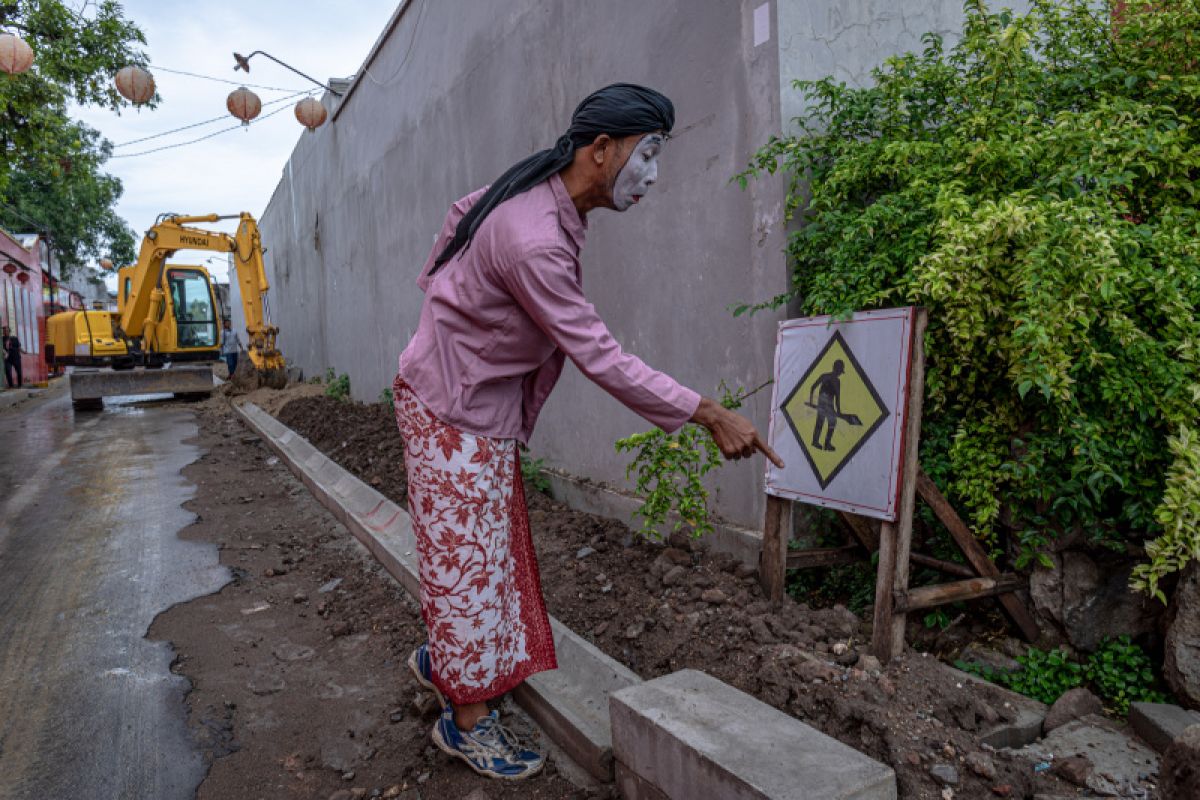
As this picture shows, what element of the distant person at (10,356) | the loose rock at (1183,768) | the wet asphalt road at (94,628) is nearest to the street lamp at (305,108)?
the wet asphalt road at (94,628)

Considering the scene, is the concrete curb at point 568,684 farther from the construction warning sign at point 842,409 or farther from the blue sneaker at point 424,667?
the construction warning sign at point 842,409

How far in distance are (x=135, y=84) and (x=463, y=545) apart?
9988mm

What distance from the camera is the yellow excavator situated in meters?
15.5

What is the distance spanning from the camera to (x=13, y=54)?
319 inches

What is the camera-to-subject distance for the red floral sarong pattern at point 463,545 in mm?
2402

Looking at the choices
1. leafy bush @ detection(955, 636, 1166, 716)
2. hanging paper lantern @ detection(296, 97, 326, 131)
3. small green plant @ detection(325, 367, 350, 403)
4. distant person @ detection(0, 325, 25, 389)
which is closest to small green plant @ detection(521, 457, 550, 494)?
leafy bush @ detection(955, 636, 1166, 716)

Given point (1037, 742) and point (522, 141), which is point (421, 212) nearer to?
point (522, 141)

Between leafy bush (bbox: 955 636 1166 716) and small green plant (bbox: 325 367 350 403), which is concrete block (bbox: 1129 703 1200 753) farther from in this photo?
small green plant (bbox: 325 367 350 403)


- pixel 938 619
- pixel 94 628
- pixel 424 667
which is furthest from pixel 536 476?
pixel 938 619

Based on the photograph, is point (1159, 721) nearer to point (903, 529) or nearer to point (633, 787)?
point (903, 529)

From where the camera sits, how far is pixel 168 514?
660 centimetres

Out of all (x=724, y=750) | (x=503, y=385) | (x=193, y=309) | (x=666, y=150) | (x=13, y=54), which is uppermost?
(x=13, y=54)

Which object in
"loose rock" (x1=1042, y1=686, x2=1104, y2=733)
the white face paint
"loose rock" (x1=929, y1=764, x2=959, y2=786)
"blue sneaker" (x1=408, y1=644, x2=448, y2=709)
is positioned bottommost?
"blue sneaker" (x1=408, y1=644, x2=448, y2=709)

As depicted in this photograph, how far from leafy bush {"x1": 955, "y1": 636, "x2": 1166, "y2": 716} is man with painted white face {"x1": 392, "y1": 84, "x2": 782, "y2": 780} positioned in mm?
1311
